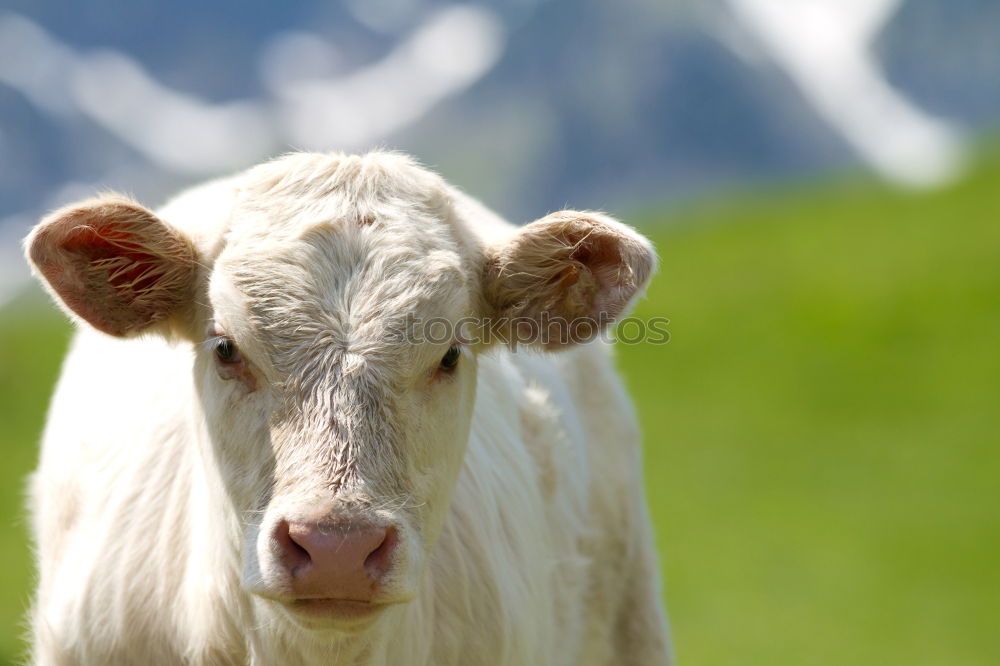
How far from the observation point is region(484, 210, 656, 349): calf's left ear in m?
4.33

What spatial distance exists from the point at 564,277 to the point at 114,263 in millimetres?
1608

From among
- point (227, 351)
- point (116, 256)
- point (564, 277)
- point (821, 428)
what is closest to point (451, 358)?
point (564, 277)

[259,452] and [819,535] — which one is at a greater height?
[819,535]

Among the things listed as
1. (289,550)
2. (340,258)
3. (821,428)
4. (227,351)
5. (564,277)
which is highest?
(821,428)

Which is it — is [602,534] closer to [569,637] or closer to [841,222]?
[569,637]

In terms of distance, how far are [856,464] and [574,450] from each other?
2473 cm

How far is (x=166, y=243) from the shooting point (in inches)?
167

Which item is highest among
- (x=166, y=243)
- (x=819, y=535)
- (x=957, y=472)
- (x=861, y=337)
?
(x=861, y=337)

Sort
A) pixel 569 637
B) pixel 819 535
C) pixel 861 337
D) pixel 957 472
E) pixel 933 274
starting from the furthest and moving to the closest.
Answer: pixel 933 274, pixel 861 337, pixel 957 472, pixel 819 535, pixel 569 637

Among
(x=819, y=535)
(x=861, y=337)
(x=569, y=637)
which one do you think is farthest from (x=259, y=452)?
(x=861, y=337)

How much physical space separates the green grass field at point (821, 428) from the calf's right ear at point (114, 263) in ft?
46.3

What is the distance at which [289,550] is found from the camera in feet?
11.8

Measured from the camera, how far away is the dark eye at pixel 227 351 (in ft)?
13.1

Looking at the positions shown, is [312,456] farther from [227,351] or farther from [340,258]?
[340,258]
